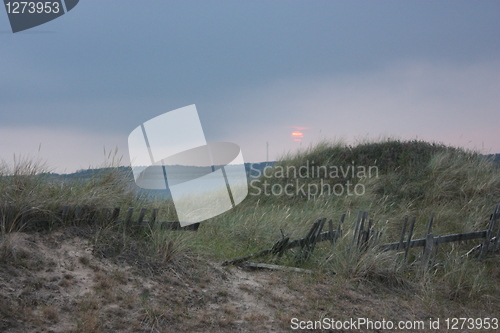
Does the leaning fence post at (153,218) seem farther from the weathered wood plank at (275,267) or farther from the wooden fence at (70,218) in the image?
the weathered wood plank at (275,267)

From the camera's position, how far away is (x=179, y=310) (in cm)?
471

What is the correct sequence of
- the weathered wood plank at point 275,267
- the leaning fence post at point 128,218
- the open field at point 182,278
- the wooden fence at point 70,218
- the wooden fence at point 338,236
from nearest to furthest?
the open field at point 182,278 < the wooden fence at point 70,218 < the leaning fence post at point 128,218 < the weathered wood plank at point 275,267 < the wooden fence at point 338,236

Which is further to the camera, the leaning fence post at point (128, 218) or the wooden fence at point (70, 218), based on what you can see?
the leaning fence post at point (128, 218)

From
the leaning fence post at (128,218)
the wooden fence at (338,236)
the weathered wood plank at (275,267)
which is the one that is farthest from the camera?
the wooden fence at (338,236)

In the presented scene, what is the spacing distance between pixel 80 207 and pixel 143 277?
1527 mm

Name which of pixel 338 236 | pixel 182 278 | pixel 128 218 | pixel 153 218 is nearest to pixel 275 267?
pixel 338 236

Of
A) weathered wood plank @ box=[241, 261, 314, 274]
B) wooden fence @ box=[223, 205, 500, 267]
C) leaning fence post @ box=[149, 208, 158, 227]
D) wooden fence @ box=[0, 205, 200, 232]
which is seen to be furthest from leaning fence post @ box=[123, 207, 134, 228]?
weathered wood plank @ box=[241, 261, 314, 274]

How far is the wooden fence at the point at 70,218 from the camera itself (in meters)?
5.44

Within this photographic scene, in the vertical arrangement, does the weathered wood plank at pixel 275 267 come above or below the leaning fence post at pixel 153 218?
below

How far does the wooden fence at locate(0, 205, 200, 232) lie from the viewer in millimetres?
5438

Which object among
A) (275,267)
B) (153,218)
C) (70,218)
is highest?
(70,218)

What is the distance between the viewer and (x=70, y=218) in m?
5.91

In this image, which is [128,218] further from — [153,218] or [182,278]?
[182,278]

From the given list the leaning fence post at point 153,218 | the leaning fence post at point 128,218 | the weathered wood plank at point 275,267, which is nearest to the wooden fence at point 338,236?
the weathered wood plank at point 275,267
